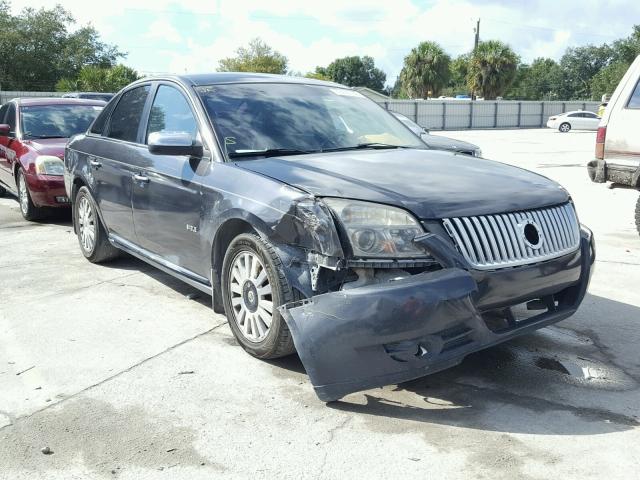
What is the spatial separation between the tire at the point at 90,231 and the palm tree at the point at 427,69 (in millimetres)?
53121

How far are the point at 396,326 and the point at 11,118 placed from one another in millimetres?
8402

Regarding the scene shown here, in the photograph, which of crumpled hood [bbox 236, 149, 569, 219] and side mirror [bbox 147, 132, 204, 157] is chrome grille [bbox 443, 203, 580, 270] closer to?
crumpled hood [bbox 236, 149, 569, 219]

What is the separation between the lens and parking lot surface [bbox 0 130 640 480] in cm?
297

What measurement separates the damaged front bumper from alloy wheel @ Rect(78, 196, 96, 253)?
3.59 meters

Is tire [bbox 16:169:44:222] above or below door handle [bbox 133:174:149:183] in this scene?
below

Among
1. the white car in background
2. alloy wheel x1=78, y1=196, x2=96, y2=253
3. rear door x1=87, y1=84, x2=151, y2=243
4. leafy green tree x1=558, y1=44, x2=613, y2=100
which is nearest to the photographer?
rear door x1=87, y1=84, x2=151, y2=243

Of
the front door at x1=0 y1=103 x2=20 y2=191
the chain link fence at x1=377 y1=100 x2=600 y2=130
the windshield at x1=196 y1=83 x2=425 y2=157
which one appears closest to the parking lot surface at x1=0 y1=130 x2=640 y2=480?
the windshield at x1=196 y1=83 x2=425 y2=157

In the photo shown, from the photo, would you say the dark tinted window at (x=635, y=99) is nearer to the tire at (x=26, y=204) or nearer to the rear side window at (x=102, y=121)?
the rear side window at (x=102, y=121)

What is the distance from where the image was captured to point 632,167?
7414 millimetres

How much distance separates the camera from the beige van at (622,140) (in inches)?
294

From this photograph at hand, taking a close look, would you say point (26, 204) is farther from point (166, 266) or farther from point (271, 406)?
point (271, 406)

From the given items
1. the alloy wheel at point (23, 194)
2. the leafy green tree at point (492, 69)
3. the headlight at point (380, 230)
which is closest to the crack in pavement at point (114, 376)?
the headlight at point (380, 230)

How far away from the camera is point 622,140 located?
7641 mm

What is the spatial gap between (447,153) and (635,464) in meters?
2.33
